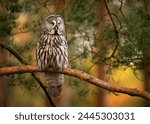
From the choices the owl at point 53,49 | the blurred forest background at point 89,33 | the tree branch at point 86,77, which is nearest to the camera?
the tree branch at point 86,77

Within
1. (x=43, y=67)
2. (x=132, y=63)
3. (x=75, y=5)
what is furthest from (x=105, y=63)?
(x=43, y=67)

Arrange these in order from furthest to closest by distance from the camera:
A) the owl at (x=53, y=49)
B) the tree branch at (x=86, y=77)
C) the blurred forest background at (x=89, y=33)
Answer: the blurred forest background at (x=89, y=33) < the owl at (x=53, y=49) < the tree branch at (x=86, y=77)

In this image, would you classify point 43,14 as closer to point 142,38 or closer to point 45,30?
point 45,30

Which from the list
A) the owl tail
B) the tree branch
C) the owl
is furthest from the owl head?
the tree branch

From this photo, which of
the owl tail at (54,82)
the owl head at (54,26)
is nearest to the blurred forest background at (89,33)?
the owl head at (54,26)

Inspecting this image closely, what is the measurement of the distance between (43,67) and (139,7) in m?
0.92

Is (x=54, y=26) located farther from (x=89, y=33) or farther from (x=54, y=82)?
(x=89, y=33)

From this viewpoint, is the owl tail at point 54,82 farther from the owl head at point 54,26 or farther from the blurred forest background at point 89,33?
the blurred forest background at point 89,33

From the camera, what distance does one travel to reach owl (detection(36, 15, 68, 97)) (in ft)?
10.1

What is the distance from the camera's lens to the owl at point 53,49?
308 cm

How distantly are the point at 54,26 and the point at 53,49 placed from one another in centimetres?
14

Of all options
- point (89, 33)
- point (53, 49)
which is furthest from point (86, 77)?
point (89, 33)

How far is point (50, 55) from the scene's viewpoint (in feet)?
10.2

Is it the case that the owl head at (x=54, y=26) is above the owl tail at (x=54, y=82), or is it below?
above
